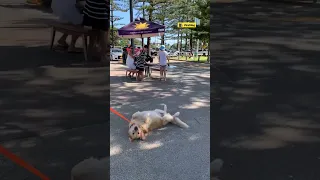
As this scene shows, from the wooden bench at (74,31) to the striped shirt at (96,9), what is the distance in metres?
0.13

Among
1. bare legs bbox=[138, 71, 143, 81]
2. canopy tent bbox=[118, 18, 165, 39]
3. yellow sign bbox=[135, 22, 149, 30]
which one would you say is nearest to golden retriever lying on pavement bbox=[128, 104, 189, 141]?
bare legs bbox=[138, 71, 143, 81]

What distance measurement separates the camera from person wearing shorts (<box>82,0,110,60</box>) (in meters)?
2.27

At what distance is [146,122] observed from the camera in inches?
181

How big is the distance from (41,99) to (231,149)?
1797mm

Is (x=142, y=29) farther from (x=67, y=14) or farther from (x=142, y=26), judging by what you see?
(x=67, y=14)

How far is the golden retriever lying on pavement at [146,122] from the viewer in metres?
4.32

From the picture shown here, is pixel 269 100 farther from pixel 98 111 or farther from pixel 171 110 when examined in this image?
pixel 171 110

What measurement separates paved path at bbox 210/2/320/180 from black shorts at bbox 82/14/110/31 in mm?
998

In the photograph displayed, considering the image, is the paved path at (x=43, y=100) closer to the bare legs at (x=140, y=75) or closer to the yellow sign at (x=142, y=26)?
the bare legs at (x=140, y=75)

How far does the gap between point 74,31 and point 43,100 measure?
59cm

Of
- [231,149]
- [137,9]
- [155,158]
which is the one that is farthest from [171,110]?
[137,9]

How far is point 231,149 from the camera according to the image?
2777 millimetres

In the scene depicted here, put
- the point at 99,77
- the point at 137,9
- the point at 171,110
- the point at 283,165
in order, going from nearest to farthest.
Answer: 1. the point at 99,77
2. the point at 283,165
3. the point at 171,110
4. the point at 137,9

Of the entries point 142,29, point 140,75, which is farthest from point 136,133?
point 142,29
